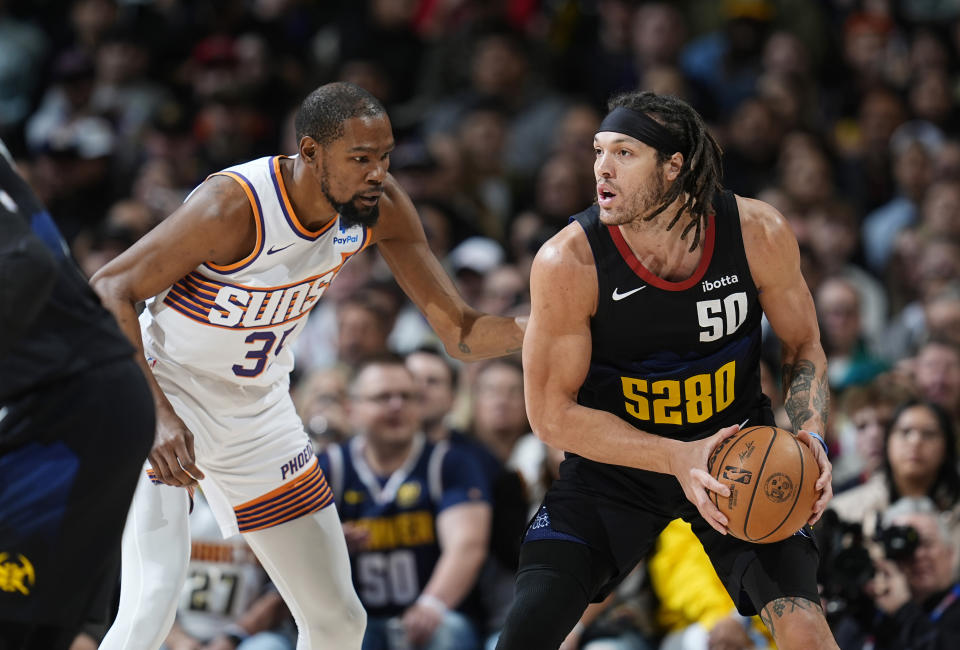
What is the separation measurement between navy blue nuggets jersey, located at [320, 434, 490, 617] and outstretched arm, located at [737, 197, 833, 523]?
2.53m

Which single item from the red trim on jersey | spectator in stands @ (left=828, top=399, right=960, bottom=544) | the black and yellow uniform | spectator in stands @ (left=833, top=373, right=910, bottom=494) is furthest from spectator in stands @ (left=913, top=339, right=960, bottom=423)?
the red trim on jersey

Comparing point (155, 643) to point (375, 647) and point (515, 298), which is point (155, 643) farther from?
point (515, 298)

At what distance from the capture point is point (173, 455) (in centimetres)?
409

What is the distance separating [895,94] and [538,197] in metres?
3.02

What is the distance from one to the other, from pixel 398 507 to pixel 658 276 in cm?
267

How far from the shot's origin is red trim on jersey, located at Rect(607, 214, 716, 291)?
4.29 m

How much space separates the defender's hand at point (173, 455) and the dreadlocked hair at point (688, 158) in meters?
1.69

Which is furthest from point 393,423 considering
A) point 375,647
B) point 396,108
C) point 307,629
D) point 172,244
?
point 396,108

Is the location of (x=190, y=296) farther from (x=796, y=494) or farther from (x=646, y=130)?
(x=796, y=494)

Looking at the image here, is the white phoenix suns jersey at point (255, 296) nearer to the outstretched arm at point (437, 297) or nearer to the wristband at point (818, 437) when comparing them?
the outstretched arm at point (437, 297)

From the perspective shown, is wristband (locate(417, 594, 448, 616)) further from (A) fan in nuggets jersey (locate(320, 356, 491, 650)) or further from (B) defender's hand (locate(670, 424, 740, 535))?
(B) defender's hand (locate(670, 424, 740, 535))

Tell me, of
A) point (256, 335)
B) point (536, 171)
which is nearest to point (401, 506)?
point (256, 335)

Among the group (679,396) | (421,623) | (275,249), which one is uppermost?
(275,249)

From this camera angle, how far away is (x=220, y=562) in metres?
6.46
